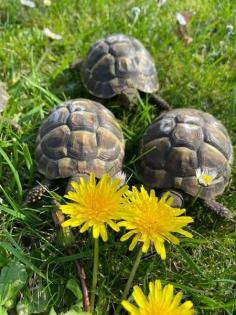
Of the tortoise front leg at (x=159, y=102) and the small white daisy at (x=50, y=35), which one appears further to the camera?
the small white daisy at (x=50, y=35)

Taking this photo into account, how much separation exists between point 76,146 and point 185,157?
70 cm

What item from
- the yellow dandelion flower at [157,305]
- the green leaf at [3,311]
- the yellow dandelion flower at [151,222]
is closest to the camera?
the yellow dandelion flower at [157,305]

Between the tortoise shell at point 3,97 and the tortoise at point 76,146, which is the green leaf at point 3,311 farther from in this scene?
the tortoise shell at point 3,97

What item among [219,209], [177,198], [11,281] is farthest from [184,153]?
[11,281]

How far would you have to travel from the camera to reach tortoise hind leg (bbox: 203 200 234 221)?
3066mm

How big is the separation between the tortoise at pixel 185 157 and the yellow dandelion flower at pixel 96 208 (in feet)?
3.15

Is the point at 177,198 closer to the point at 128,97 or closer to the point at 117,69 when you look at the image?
the point at 128,97

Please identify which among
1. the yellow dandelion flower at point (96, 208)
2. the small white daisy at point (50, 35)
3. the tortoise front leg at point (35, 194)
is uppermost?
the small white daisy at point (50, 35)

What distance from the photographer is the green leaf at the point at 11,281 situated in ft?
8.13

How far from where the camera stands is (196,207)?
127 inches

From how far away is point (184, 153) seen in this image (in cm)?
311

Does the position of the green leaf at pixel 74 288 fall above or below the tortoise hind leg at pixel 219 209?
above

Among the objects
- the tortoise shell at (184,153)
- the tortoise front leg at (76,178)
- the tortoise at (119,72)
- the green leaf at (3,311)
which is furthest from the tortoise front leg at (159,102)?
the green leaf at (3,311)

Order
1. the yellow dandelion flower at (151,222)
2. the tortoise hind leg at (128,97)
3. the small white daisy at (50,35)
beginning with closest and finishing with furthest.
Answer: the yellow dandelion flower at (151,222) → the tortoise hind leg at (128,97) → the small white daisy at (50,35)
